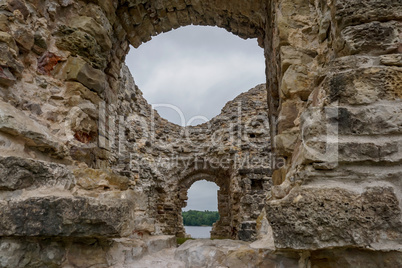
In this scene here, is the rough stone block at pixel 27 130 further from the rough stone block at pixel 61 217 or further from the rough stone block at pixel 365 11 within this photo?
the rough stone block at pixel 365 11

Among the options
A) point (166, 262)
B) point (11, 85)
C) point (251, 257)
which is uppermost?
point (11, 85)

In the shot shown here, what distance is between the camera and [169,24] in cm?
344

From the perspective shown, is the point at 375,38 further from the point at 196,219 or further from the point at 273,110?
the point at 196,219

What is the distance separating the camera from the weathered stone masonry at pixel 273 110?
1.14 metres

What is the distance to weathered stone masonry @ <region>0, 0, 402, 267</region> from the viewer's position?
1142 millimetres

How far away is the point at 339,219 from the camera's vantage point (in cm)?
110

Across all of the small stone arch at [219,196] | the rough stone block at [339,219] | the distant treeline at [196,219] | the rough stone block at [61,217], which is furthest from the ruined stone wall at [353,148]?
the distant treeline at [196,219]

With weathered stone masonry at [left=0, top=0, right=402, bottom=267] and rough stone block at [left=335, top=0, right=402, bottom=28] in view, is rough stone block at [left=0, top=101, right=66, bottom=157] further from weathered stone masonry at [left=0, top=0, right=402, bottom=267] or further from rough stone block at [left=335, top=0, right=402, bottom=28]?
rough stone block at [left=335, top=0, right=402, bottom=28]

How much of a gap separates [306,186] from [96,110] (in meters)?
1.94

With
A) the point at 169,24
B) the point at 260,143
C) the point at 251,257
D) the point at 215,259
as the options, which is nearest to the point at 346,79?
the point at 251,257

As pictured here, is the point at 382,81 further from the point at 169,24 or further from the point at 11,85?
the point at 169,24

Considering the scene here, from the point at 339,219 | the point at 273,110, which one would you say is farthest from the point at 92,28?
the point at 339,219

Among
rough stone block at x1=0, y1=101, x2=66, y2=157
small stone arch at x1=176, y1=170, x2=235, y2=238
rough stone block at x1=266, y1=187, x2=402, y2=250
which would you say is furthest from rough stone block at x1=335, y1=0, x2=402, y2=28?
small stone arch at x1=176, y1=170, x2=235, y2=238

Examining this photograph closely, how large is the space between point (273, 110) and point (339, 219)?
174cm
